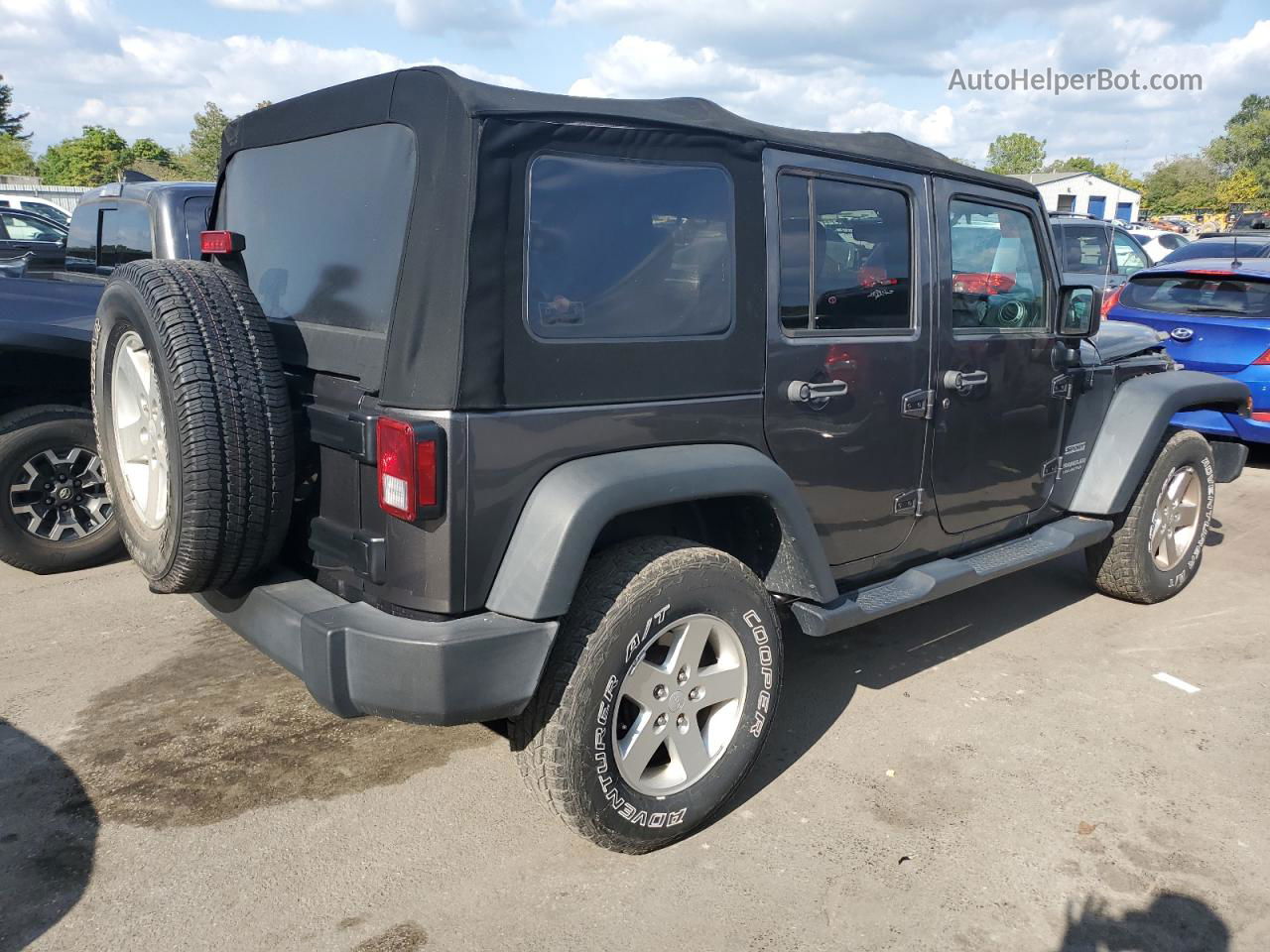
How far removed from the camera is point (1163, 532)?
4848 millimetres

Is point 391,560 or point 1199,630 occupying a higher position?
point 391,560

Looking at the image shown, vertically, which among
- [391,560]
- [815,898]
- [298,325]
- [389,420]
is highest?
[298,325]

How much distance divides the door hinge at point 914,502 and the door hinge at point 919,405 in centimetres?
27

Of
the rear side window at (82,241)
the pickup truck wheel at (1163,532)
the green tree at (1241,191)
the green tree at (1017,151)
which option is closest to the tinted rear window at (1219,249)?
the pickup truck wheel at (1163,532)

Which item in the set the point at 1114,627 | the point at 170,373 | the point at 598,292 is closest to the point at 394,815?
the point at 170,373

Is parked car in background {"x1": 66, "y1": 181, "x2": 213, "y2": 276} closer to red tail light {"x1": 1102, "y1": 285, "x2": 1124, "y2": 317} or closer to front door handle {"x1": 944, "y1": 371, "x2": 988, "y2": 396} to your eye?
front door handle {"x1": 944, "y1": 371, "x2": 988, "y2": 396}

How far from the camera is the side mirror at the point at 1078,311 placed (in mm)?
4035

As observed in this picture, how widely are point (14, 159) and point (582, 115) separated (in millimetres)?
54101

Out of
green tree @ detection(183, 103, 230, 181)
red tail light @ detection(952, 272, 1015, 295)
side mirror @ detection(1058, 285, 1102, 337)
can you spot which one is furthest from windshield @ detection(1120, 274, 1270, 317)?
green tree @ detection(183, 103, 230, 181)

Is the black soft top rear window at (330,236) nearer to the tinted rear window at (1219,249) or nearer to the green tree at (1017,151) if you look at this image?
the tinted rear window at (1219,249)

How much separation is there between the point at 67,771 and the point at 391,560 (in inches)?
60.2

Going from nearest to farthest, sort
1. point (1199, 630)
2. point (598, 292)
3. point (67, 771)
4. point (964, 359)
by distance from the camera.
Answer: point (598, 292)
point (67, 771)
point (964, 359)
point (1199, 630)

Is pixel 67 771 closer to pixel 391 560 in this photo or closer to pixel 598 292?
pixel 391 560

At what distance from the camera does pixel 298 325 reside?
2.84 meters
